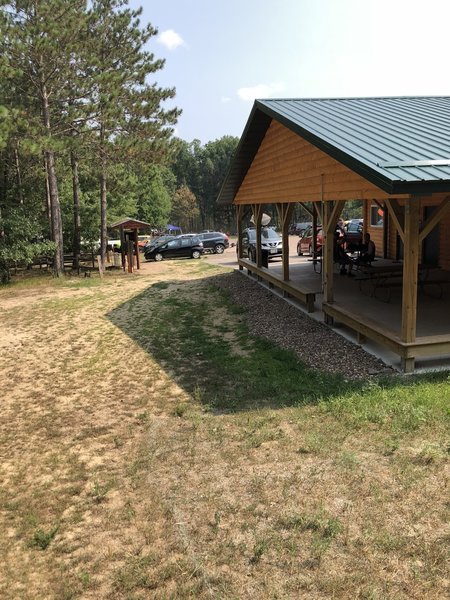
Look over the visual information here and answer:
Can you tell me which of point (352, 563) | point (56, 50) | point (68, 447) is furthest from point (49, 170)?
point (352, 563)

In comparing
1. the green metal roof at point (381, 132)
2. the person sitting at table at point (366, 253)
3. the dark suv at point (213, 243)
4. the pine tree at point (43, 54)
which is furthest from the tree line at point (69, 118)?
the person sitting at table at point (366, 253)

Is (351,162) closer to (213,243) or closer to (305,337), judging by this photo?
(305,337)

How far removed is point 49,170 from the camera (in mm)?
20828

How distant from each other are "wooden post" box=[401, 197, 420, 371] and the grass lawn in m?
0.68

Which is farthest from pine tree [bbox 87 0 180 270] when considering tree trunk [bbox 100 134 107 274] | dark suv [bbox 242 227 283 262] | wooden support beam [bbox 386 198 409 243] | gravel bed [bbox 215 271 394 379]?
wooden support beam [bbox 386 198 409 243]

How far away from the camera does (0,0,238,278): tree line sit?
18.8 metres

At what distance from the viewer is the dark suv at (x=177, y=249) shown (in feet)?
101

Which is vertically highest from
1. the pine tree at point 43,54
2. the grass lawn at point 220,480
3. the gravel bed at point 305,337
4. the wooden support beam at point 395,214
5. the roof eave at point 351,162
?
the pine tree at point 43,54

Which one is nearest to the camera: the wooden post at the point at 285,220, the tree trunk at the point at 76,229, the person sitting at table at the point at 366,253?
the wooden post at the point at 285,220

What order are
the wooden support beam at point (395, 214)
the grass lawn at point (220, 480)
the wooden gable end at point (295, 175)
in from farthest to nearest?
the wooden gable end at point (295, 175), the wooden support beam at point (395, 214), the grass lawn at point (220, 480)

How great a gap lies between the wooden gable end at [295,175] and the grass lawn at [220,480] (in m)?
3.13

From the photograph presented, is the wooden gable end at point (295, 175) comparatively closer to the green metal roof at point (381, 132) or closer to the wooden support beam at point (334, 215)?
the wooden support beam at point (334, 215)

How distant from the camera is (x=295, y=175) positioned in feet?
39.6

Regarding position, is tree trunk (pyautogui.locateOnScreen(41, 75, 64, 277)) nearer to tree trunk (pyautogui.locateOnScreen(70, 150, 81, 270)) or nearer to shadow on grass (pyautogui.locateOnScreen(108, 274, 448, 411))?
tree trunk (pyautogui.locateOnScreen(70, 150, 81, 270))
